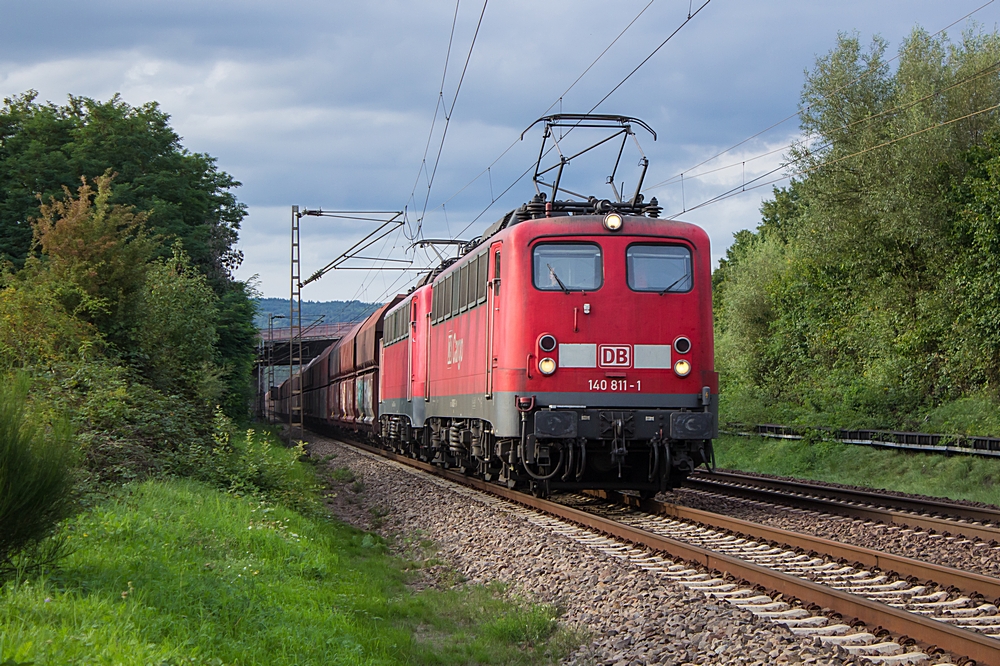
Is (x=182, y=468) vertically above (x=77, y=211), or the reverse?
(x=77, y=211)

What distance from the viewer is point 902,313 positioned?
80.4ft

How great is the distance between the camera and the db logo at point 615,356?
11852 millimetres

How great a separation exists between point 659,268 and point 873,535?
4158 mm

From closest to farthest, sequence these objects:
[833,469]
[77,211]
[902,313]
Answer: [77,211] → [833,469] → [902,313]

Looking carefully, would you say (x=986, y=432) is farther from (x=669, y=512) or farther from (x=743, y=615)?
(x=743, y=615)

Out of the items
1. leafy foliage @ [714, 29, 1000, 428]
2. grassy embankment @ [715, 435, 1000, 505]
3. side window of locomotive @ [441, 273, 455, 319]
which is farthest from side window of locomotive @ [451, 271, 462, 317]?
leafy foliage @ [714, 29, 1000, 428]

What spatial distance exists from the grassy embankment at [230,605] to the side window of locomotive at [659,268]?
4624mm

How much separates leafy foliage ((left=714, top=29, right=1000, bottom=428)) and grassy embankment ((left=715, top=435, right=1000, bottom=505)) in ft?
5.36

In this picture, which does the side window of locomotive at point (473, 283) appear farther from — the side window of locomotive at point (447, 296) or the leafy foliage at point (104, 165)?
the leafy foliage at point (104, 165)

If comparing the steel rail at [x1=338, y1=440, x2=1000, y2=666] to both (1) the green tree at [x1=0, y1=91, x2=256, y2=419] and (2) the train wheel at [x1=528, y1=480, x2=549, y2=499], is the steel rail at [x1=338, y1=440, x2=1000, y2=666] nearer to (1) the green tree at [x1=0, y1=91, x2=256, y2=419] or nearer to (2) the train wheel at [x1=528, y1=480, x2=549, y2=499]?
(2) the train wheel at [x1=528, y1=480, x2=549, y2=499]

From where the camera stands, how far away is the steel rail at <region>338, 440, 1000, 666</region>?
5.29m

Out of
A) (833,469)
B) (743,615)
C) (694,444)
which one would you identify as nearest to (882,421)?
(833,469)

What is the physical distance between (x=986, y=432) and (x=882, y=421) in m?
4.05

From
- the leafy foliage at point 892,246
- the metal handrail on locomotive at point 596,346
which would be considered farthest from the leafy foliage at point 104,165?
the leafy foliage at point 892,246
